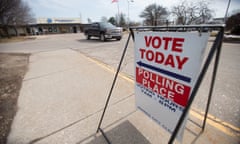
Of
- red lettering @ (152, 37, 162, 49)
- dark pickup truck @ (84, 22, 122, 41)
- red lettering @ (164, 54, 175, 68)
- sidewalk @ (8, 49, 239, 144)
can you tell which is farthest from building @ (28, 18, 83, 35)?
red lettering @ (164, 54, 175, 68)

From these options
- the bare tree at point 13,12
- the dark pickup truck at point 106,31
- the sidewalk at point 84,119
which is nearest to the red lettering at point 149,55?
the sidewalk at point 84,119

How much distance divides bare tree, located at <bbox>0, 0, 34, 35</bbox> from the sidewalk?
1225 inches

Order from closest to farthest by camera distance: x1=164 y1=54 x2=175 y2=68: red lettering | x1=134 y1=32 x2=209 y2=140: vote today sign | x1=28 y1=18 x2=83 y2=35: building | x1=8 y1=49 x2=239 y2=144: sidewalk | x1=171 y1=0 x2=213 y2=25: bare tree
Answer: x1=134 y1=32 x2=209 y2=140: vote today sign < x1=164 y1=54 x2=175 y2=68: red lettering < x1=8 y1=49 x2=239 y2=144: sidewalk < x1=171 y1=0 x2=213 y2=25: bare tree < x1=28 y1=18 x2=83 y2=35: building

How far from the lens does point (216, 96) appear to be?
95.5 inches

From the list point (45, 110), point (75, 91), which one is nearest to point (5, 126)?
point (45, 110)

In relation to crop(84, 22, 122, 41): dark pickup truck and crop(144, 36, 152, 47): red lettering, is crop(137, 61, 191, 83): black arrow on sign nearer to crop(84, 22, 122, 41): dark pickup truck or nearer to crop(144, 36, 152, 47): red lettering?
crop(144, 36, 152, 47): red lettering

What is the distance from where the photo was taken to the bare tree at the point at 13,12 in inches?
934

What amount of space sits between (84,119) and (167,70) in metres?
1.59

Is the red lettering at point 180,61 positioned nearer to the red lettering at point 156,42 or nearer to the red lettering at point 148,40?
the red lettering at point 156,42

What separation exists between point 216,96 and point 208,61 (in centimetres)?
216

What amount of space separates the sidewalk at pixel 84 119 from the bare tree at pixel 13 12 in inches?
1225

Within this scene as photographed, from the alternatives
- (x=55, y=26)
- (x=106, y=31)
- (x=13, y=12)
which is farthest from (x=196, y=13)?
(x=55, y=26)

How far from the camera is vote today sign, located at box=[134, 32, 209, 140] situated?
1023mm

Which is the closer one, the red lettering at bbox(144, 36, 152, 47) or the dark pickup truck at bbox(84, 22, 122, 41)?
the red lettering at bbox(144, 36, 152, 47)
